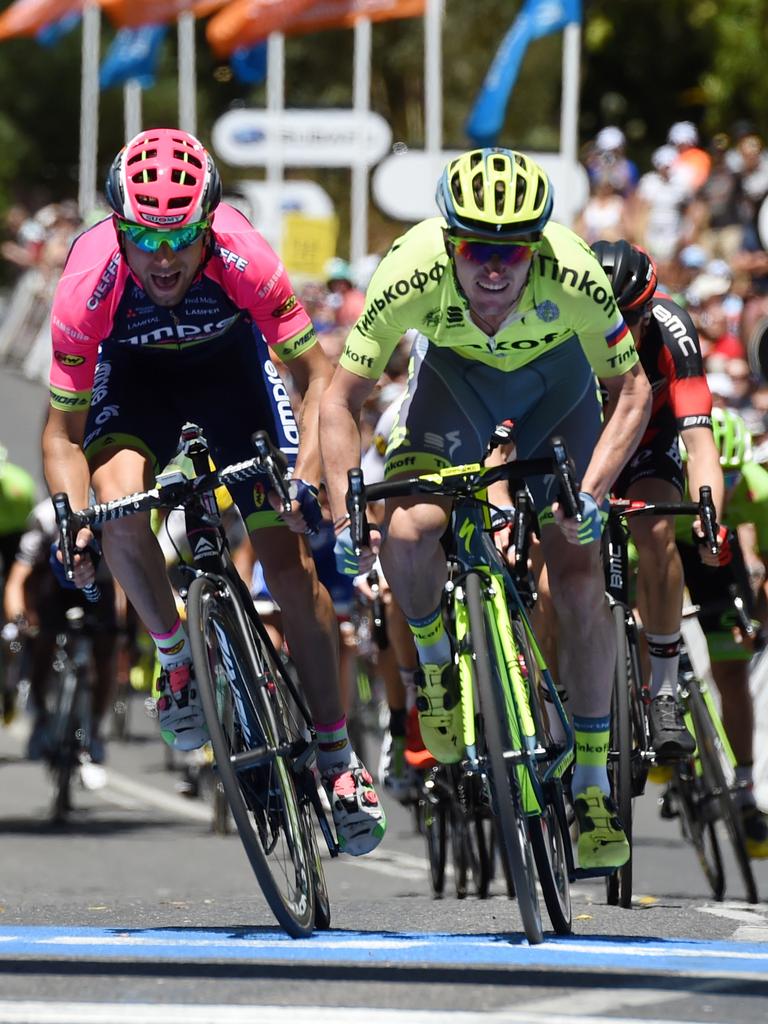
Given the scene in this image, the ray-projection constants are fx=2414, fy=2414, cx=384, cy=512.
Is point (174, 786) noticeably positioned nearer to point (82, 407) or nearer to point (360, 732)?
point (360, 732)

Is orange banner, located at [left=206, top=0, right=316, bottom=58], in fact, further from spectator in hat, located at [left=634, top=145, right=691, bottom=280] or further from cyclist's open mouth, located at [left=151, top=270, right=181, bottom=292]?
cyclist's open mouth, located at [left=151, top=270, right=181, bottom=292]

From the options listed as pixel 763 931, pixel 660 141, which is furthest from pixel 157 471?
pixel 660 141

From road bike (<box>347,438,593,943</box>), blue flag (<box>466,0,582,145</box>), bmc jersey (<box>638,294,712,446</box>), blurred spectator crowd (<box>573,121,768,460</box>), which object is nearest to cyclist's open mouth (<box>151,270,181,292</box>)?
road bike (<box>347,438,593,943</box>)

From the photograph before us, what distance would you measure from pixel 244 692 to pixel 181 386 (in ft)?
3.64

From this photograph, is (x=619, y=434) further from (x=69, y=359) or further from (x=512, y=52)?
(x=512, y=52)

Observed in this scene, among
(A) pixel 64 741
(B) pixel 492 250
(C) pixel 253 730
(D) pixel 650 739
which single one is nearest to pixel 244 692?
(C) pixel 253 730

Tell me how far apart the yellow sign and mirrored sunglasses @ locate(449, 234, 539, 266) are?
21.3m

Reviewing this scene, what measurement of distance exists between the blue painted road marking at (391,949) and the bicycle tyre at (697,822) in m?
2.96

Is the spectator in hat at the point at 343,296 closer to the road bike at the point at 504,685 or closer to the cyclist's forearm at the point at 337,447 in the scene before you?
the cyclist's forearm at the point at 337,447

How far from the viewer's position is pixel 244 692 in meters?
7.29

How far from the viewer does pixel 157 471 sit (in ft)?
25.8

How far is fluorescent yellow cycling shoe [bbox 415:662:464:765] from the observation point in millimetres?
7562

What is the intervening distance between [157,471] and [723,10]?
116 ft

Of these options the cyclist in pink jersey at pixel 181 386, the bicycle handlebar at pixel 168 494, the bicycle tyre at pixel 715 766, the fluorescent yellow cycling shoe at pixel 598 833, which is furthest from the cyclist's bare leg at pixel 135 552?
the bicycle tyre at pixel 715 766
